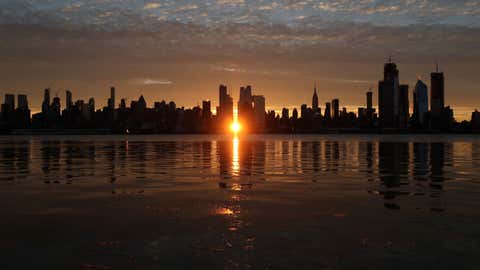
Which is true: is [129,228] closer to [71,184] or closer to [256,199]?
[256,199]

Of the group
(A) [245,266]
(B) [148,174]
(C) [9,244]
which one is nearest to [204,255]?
(A) [245,266]

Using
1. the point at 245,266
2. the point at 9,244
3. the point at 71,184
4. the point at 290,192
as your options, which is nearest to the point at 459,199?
the point at 290,192

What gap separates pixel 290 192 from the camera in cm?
2714

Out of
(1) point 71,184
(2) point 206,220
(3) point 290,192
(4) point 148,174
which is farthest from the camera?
(4) point 148,174

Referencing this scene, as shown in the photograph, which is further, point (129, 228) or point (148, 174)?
point (148, 174)

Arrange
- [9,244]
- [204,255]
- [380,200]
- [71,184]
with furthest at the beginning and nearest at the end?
1. [71,184]
2. [380,200]
3. [9,244]
4. [204,255]

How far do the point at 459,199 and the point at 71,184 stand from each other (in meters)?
23.0

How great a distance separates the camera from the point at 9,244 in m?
14.8

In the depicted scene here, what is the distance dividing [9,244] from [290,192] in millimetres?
15815

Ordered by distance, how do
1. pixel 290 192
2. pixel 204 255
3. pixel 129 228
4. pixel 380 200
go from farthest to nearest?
pixel 290 192
pixel 380 200
pixel 129 228
pixel 204 255

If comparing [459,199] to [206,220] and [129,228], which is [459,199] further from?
[129,228]

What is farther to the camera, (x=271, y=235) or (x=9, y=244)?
(x=271, y=235)

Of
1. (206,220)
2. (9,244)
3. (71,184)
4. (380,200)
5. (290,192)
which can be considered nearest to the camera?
(9,244)

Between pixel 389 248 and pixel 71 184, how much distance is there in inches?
910
